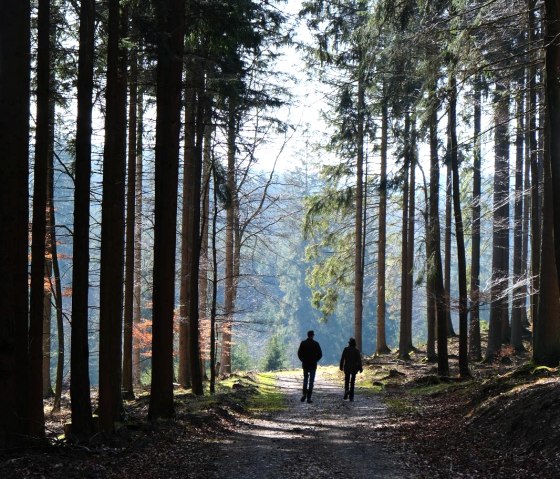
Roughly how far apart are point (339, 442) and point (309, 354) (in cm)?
608

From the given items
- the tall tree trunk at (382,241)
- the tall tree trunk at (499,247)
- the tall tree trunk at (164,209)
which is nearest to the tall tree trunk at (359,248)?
the tall tree trunk at (382,241)

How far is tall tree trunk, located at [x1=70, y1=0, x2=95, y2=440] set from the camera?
9578 mm

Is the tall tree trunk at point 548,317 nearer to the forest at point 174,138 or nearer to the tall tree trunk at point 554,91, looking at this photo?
the forest at point 174,138

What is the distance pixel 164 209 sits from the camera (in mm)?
12031

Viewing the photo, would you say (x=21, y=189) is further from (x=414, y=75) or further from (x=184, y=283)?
(x=184, y=283)

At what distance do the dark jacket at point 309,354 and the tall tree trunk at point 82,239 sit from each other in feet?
24.9

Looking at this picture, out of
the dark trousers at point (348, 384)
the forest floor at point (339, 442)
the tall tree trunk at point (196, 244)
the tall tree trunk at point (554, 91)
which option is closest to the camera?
the forest floor at point (339, 442)

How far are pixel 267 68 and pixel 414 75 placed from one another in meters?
6.41

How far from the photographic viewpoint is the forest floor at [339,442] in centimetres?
787

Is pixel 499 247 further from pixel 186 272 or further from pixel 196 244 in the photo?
pixel 196 244

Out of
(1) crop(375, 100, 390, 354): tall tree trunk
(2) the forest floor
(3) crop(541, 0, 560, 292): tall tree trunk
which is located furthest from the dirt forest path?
(1) crop(375, 100, 390, 354): tall tree trunk

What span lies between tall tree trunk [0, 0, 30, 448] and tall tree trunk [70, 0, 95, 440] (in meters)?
1.23

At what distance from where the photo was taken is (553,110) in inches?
404

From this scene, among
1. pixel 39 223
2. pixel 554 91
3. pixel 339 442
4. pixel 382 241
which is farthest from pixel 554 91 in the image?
pixel 382 241
